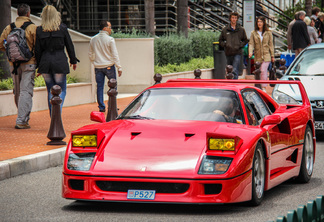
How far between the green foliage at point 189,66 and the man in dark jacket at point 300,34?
3.63m

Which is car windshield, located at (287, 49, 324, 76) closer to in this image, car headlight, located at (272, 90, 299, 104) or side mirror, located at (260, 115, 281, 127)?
car headlight, located at (272, 90, 299, 104)

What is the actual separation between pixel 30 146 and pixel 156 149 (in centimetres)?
434

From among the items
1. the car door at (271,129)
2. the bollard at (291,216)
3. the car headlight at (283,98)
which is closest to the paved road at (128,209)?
the car door at (271,129)

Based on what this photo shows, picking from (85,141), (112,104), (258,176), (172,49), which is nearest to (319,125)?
(112,104)

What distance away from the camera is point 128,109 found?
8.05 m

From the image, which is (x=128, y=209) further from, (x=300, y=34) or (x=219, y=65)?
(x=219, y=65)

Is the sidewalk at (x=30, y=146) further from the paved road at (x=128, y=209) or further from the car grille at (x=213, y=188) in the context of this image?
the car grille at (x=213, y=188)

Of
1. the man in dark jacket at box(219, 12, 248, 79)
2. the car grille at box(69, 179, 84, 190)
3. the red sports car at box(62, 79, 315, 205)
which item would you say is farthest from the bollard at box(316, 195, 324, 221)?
the man in dark jacket at box(219, 12, 248, 79)

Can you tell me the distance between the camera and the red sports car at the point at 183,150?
6.69 meters

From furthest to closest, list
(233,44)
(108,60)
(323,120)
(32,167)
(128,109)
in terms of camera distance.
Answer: (233,44), (108,60), (323,120), (32,167), (128,109)

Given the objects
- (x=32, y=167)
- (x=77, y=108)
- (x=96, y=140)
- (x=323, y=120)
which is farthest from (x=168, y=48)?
(x=96, y=140)

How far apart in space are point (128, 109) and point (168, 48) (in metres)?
16.8

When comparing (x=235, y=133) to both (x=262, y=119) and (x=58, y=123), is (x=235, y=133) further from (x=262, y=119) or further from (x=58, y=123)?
(x=58, y=123)

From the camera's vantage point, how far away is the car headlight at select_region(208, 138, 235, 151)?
6.84 m
